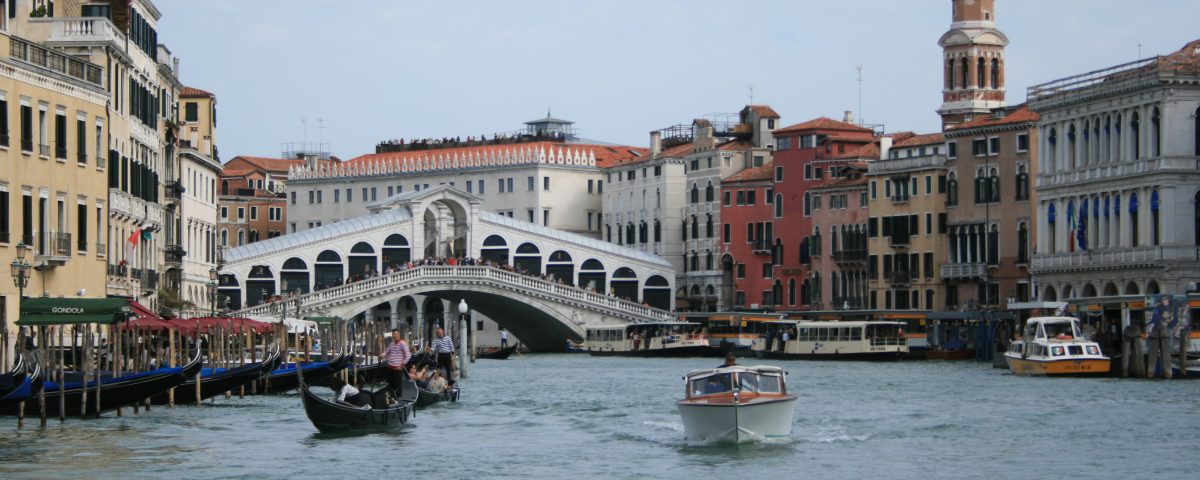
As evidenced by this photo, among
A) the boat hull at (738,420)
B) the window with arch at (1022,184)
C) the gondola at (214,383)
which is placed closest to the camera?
the boat hull at (738,420)

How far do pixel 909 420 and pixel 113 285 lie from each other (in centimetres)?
1322

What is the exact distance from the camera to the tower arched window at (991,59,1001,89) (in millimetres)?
71500

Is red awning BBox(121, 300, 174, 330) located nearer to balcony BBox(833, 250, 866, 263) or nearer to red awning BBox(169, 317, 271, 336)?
red awning BBox(169, 317, 271, 336)

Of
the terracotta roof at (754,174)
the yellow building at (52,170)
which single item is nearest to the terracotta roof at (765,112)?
the terracotta roof at (754,174)

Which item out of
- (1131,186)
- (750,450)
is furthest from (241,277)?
(750,450)

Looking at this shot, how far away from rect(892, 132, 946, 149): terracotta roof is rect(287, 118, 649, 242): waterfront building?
1841 cm

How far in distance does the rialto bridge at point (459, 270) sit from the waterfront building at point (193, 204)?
10231 mm

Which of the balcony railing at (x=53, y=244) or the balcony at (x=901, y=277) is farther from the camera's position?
the balcony at (x=901, y=277)

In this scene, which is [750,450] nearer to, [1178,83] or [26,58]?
[26,58]

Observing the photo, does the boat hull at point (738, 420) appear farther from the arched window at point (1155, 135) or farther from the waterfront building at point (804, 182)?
the waterfront building at point (804, 182)

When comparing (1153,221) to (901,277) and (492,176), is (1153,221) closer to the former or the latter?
(901,277)

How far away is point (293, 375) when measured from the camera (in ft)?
133

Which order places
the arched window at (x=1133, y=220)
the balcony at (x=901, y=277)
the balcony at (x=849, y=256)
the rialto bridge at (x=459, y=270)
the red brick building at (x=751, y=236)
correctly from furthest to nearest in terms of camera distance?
the red brick building at (x=751, y=236)
the balcony at (x=849, y=256)
the rialto bridge at (x=459, y=270)
the balcony at (x=901, y=277)
the arched window at (x=1133, y=220)

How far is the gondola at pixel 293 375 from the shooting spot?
40.3 meters
